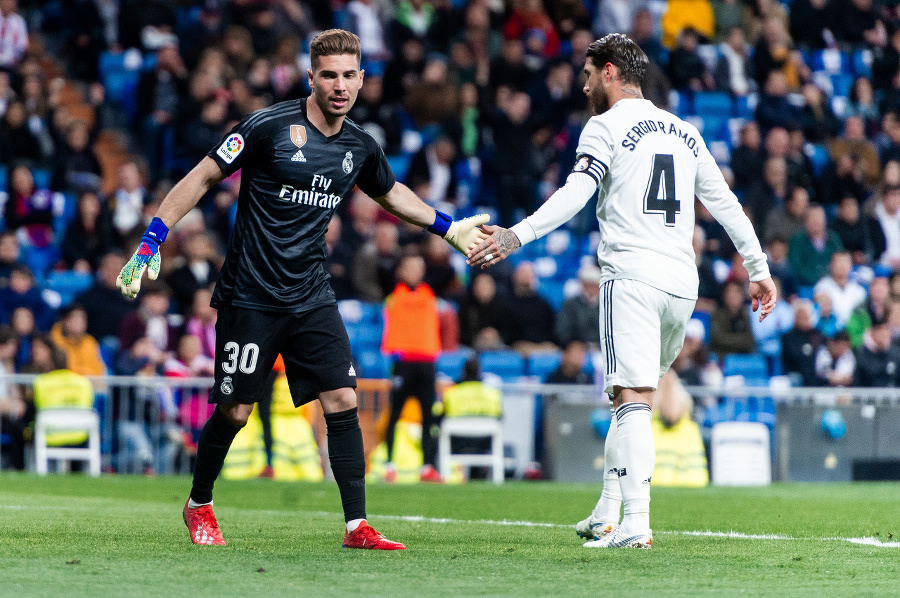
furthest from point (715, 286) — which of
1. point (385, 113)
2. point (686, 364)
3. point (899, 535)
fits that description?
point (899, 535)

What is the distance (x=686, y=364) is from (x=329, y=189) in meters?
9.40

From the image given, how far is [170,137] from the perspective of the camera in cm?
1669

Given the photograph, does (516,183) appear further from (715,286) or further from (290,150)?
(290,150)

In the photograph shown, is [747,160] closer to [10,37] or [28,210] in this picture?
[28,210]

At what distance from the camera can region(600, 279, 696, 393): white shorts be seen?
568cm

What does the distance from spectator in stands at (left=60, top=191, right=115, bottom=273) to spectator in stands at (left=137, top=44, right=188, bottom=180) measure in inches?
75.3

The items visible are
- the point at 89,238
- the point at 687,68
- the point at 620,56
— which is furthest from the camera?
the point at 687,68

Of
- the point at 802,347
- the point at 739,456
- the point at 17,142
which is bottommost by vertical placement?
the point at 739,456

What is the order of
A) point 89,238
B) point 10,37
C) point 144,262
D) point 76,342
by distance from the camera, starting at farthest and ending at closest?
point 10,37 < point 89,238 < point 76,342 < point 144,262

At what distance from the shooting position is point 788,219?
17.5 meters

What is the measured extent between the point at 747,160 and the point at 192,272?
795 cm

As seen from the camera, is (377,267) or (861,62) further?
(861,62)

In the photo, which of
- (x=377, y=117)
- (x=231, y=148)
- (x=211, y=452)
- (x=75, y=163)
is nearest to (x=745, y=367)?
(x=377, y=117)

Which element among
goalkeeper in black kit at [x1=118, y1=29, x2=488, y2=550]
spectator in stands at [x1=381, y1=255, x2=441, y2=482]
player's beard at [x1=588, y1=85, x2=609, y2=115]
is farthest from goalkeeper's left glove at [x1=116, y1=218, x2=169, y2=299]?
spectator in stands at [x1=381, y1=255, x2=441, y2=482]
